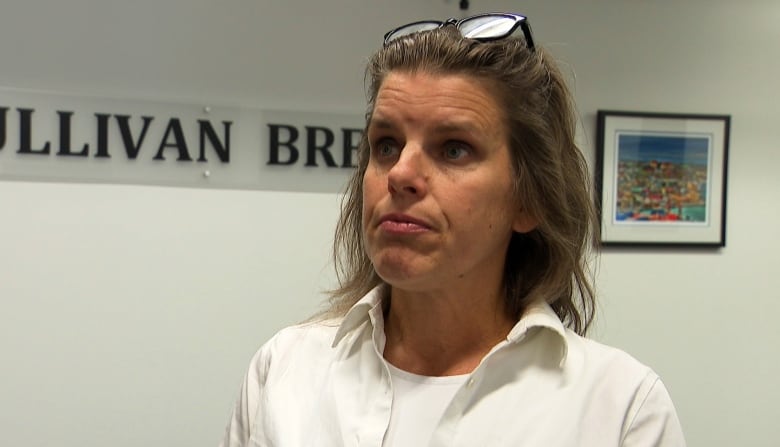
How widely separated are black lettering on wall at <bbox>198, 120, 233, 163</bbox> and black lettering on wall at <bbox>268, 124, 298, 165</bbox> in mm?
128

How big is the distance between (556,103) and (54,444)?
1.70 meters

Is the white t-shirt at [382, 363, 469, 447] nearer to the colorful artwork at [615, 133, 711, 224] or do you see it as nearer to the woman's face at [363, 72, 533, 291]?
the woman's face at [363, 72, 533, 291]

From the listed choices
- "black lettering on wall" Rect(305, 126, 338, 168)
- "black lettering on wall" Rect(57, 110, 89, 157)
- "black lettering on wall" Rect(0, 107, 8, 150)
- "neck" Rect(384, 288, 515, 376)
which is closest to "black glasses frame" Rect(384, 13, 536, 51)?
"neck" Rect(384, 288, 515, 376)

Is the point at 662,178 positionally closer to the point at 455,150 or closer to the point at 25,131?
the point at 455,150

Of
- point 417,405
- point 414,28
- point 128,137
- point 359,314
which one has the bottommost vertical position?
point 417,405

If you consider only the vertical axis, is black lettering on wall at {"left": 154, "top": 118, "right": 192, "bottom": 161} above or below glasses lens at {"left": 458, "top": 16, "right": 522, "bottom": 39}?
below

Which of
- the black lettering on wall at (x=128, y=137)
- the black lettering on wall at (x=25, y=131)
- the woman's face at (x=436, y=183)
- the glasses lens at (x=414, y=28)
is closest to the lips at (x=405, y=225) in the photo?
the woman's face at (x=436, y=183)

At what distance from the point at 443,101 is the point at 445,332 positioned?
1.18 feet

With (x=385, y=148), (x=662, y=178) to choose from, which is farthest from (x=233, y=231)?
(x=662, y=178)

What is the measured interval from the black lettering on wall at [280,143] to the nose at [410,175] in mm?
1114

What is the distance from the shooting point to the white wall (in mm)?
1816

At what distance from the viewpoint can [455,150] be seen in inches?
36.4

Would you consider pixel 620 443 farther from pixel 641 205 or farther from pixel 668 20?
pixel 668 20

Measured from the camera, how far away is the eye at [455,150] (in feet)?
3.01
